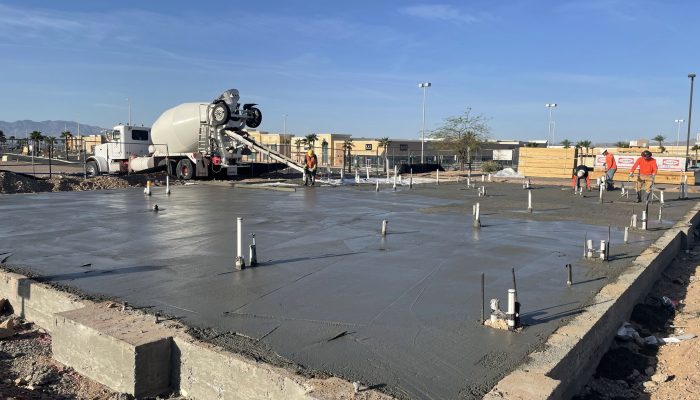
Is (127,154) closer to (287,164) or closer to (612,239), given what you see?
(287,164)

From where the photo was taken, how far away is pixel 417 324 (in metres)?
5.25

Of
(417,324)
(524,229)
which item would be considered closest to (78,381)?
(417,324)

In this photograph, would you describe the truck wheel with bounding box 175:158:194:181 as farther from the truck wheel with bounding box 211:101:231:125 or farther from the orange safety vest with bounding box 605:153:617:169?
the orange safety vest with bounding box 605:153:617:169

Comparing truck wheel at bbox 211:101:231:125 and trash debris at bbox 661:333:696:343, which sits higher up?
truck wheel at bbox 211:101:231:125

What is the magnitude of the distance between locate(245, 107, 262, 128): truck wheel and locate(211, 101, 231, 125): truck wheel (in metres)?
1.84

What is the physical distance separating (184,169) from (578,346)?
25328 millimetres

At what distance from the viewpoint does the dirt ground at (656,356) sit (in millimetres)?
Result: 4844

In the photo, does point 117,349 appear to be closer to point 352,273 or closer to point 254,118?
point 352,273

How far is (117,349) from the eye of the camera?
451 cm

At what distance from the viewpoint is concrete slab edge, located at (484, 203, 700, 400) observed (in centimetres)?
382

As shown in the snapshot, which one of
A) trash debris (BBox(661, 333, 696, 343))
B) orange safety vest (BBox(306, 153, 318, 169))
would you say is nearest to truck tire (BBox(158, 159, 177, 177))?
orange safety vest (BBox(306, 153, 318, 169))

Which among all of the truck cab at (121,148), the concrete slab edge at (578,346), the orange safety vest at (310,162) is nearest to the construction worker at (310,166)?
the orange safety vest at (310,162)

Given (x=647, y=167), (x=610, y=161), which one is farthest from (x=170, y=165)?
(x=647, y=167)

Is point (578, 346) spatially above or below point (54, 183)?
below
